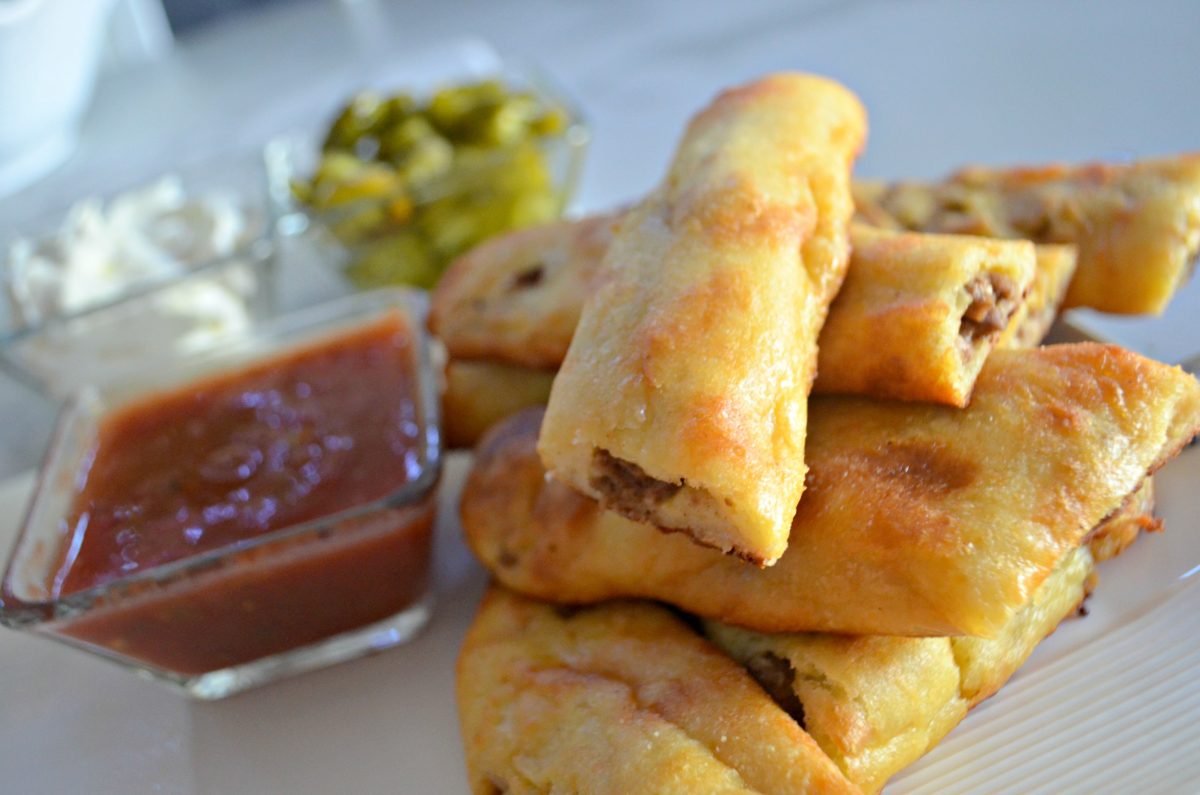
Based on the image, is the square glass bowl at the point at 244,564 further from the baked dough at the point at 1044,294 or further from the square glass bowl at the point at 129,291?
the baked dough at the point at 1044,294

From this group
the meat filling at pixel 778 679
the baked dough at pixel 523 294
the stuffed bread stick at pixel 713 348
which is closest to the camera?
the stuffed bread stick at pixel 713 348

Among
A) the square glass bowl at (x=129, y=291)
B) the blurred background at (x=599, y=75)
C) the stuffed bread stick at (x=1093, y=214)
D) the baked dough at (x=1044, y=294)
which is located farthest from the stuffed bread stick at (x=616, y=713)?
the blurred background at (x=599, y=75)

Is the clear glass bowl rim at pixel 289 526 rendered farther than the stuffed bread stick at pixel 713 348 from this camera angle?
Yes

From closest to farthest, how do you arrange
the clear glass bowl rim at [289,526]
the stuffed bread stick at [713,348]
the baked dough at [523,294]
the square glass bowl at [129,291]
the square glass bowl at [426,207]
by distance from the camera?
the stuffed bread stick at [713,348] < the clear glass bowl rim at [289,526] < the baked dough at [523,294] < the square glass bowl at [129,291] < the square glass bowl at [426,207]

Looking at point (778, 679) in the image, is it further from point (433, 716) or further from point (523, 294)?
point (523, 294)

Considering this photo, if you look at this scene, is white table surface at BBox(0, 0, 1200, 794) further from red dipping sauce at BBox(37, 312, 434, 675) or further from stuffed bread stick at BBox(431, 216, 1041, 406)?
stuffed bread stick at BBox(431, 216, 1041, 406)

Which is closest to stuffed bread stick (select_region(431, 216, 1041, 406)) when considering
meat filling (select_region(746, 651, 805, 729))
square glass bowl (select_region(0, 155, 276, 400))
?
meat filling (select_region(746, 651, 805, 729))

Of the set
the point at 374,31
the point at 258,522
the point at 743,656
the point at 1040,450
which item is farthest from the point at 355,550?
the point at 374,31
